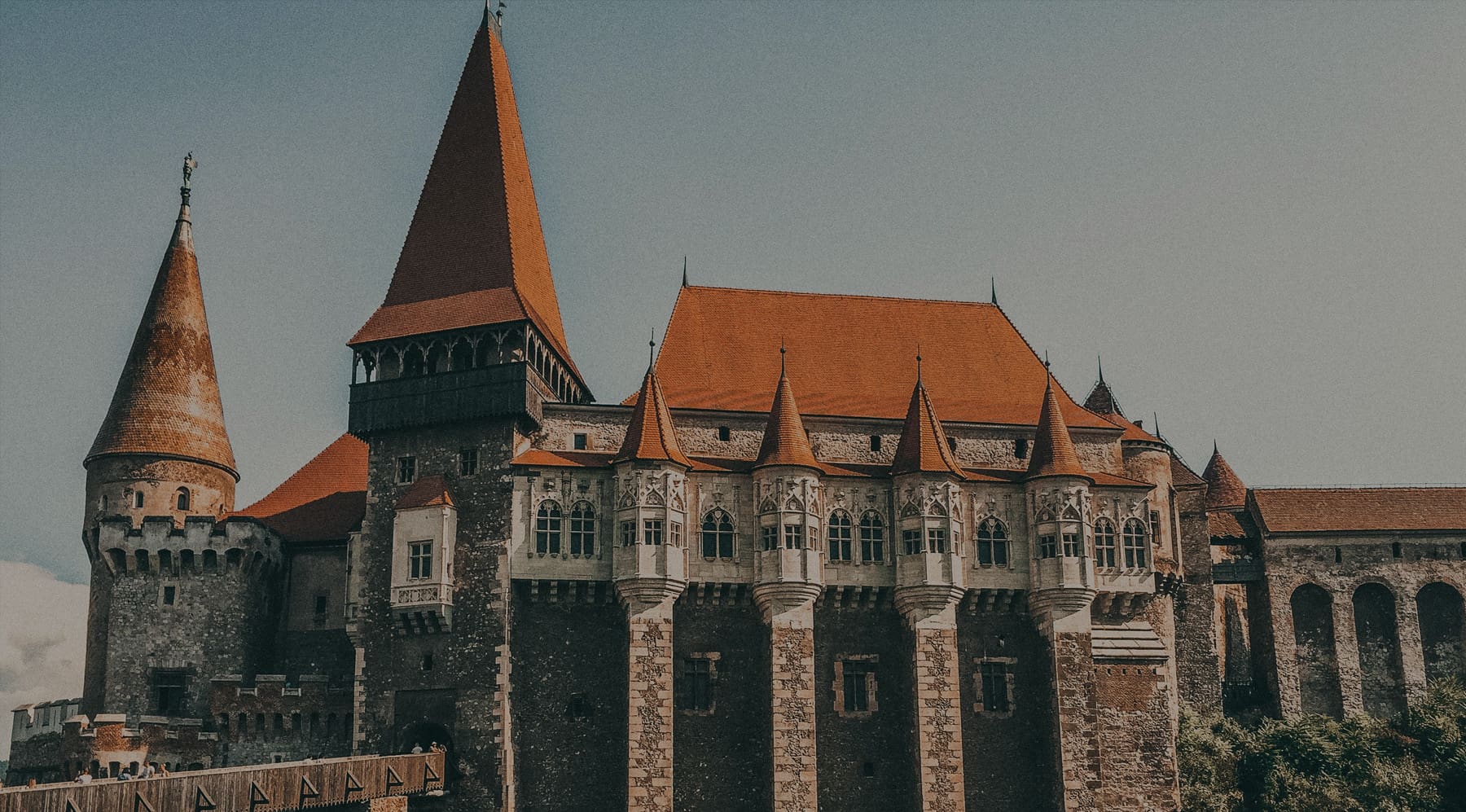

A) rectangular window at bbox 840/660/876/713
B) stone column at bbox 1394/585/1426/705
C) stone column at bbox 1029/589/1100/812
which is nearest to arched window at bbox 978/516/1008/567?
stone column at bbox 1029/589/1100/812

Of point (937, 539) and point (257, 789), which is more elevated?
point (937, 539)

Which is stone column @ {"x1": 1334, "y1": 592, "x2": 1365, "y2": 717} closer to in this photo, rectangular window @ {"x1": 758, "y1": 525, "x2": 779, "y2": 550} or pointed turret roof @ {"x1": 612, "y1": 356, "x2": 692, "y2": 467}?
rectangular window @ {"x1": 758, "y1": 525, "x2": 779, "y2": 550}

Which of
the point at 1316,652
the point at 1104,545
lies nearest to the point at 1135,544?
the point at 1104,545

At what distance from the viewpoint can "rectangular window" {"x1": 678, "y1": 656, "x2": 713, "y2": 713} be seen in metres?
45.6

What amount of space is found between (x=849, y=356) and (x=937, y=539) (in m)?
8.19

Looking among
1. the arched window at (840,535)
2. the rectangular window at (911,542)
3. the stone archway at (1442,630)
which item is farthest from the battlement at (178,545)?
the stone archway at (1442,630)

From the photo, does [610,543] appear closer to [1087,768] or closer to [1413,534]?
[1087,768]

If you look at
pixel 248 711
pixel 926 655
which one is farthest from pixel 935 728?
pixel 248 711

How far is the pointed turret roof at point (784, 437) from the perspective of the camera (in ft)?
154

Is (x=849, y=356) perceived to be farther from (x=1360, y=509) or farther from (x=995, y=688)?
(x=1360, y=509)

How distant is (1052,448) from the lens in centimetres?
4872

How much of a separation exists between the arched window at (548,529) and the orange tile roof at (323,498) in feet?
30.3

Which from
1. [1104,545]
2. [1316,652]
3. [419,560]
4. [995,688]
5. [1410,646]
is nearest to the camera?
[419,560]

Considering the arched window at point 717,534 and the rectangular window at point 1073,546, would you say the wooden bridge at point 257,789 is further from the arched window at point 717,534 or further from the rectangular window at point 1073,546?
the rectangular window at point 1073,546
